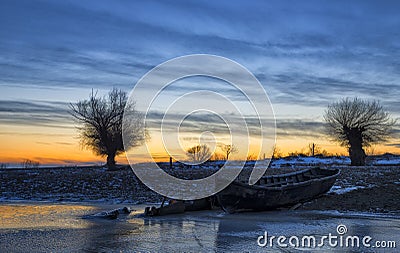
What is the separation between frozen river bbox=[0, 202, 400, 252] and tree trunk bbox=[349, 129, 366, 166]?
31.0 metres

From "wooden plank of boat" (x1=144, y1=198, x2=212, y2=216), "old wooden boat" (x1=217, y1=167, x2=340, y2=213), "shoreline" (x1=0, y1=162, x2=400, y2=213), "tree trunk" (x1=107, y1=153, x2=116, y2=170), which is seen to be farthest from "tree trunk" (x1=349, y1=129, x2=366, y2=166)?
"wooden plank of boat" (x1=144, y1=198, x2=212, y2=216)

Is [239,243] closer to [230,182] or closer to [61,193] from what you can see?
[230,182]

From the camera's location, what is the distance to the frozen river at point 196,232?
1004cm

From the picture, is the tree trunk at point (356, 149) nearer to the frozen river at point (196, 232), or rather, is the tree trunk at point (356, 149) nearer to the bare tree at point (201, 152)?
the bare tree at point (201, 152)

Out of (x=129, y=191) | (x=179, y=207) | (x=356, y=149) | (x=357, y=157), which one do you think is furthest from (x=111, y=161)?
(x=179, y=207)

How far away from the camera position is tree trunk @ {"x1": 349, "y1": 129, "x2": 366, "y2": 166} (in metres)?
46.2

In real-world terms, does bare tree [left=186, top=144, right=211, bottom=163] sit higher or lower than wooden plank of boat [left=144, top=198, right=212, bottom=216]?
higher

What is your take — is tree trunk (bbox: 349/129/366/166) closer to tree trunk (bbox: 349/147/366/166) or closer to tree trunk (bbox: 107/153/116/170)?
tree trunk (bbox: 349/147/366/166)

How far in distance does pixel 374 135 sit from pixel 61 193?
38.9 m

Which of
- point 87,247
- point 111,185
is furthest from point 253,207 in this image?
point 111,185

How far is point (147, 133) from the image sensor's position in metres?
49.2

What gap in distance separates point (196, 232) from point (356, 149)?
38470mm

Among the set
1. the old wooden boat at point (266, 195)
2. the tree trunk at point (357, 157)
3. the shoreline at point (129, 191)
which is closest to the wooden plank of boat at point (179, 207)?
the old wooden boat at point (266, 195)

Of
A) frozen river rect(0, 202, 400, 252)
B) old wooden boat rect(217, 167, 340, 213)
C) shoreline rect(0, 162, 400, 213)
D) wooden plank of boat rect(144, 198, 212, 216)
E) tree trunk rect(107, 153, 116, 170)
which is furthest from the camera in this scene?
tree trunk rect(107, 153, 116, 170)
